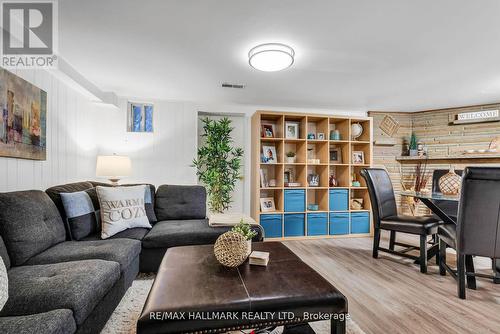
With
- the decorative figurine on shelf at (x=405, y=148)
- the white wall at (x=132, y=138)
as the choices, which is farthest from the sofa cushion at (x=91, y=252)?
the decorative figurine on shelf at (x=405, y=148)

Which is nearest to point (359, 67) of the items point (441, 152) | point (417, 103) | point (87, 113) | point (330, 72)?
point (330, 72)

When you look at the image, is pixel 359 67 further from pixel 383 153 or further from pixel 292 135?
pixel 383 153

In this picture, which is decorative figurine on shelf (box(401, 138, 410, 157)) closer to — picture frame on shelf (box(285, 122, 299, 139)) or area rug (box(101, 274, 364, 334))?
picture frame on shelf (box(285, 122, 299, 139))

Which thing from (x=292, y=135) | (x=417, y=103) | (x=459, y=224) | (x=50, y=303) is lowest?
(x=50, y=303)

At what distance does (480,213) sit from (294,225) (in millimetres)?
2328

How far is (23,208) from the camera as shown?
171cm

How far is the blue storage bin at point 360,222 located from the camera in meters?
4.18

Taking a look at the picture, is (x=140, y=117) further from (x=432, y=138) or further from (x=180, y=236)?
(x=432, y=138)

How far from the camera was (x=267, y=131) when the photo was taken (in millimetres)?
4109

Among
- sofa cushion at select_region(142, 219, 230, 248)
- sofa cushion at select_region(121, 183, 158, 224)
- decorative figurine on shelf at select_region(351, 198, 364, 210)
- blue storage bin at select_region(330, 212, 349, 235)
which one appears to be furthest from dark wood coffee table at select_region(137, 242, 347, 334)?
decorative figurine on shelf at select_region(351, 198, 364, 210)

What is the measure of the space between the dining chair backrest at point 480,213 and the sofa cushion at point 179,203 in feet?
8.72

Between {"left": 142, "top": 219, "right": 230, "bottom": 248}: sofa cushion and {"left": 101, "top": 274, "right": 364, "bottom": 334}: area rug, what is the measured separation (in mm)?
397

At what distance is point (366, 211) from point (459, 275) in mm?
2154

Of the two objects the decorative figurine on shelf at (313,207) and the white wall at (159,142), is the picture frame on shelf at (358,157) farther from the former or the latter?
the white wall at (159,142)
